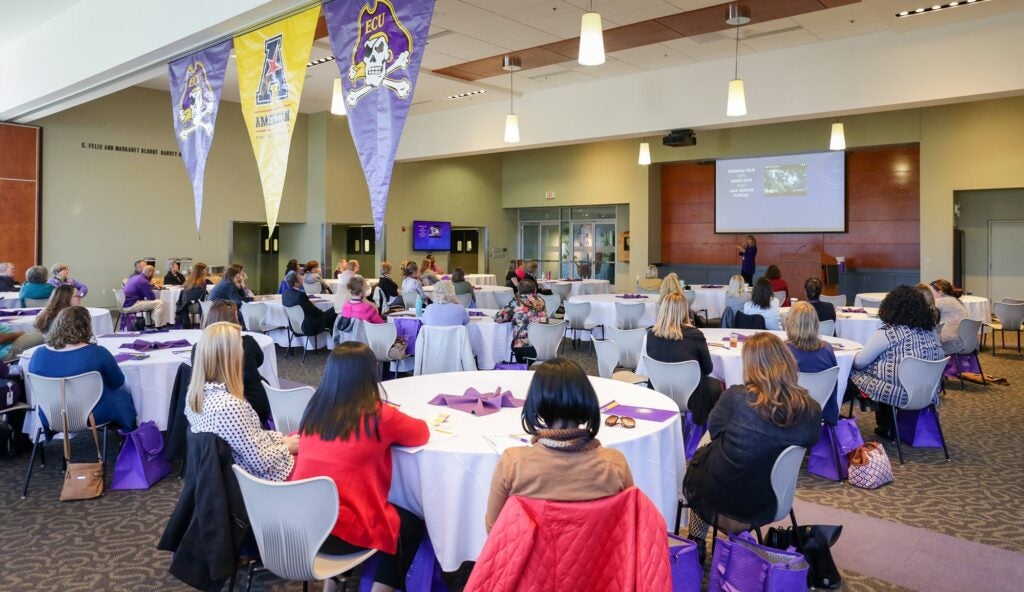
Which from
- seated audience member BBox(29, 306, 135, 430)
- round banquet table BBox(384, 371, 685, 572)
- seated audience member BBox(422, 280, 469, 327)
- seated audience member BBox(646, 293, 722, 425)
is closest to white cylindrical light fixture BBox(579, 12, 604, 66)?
seated audience member BBox(646, 293, 722, 425)

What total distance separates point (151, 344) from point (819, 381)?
4.91 m

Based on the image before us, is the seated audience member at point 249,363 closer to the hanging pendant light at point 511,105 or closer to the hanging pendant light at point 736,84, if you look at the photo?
the hanging pendant light at point 736,84

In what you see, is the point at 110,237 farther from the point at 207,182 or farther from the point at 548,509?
the point at 548,509

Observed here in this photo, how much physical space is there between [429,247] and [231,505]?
16.0 metres

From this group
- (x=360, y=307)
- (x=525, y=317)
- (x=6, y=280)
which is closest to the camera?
(x=525, y=317)

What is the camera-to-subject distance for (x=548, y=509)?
1875mm

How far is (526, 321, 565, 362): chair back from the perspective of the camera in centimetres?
707

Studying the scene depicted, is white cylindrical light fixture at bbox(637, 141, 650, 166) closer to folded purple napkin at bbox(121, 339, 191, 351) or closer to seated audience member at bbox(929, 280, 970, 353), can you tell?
seated audience member at bbox(929, 280, 970, 353)

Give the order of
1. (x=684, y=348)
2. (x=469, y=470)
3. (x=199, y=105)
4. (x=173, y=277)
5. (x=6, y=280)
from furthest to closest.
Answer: (x=173, y=277), (x=6, y=280), (x=199, y=105), (x=684, y=348), (x=469, y=470)

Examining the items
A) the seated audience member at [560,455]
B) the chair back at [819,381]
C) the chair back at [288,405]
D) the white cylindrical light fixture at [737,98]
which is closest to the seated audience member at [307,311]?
the chair back at [288,405]

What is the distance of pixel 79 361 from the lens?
14.3ft

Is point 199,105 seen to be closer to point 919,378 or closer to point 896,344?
point 896,344

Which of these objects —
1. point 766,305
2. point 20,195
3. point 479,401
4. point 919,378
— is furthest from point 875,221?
point 20,195

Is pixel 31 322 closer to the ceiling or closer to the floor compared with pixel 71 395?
closer to the ceiling
